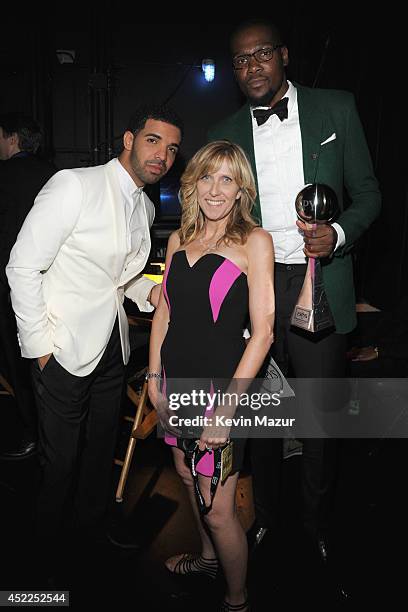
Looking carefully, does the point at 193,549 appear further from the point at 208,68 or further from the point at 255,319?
the point at 208,68

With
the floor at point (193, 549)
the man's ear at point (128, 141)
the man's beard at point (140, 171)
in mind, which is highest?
the man's ear at point (128, 141)

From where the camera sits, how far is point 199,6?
27.6ft

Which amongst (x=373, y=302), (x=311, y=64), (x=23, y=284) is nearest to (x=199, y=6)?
(x=311, y=64)

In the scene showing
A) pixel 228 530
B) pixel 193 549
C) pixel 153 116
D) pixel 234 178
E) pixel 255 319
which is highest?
pixel 153 116

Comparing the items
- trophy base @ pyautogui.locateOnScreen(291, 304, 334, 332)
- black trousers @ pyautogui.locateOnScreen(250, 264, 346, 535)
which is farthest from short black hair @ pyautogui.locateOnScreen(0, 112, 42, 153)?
trophy base @ pyautogui.locateOnScreen(291, 304, 334, 332)

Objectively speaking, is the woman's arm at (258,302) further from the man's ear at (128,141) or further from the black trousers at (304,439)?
the man's ear at (128,141)

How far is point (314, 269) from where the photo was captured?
192 centimetres

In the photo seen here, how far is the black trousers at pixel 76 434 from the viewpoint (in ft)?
6.95

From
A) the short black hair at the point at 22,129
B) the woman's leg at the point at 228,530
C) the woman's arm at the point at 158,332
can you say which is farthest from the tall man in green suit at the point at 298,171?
the short black hair at the point at 22,129

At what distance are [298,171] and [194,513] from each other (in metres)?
Result: 1.52

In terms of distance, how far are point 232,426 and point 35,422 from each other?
207 cm

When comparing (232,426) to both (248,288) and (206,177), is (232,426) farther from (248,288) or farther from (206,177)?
(206,177)

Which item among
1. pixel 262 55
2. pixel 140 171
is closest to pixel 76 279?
pixel 140 171

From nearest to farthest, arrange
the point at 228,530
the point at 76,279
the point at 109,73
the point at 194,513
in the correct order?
the point at 228,530 < the point at 76,279 < the point at 194,513 < the point at 109,73
